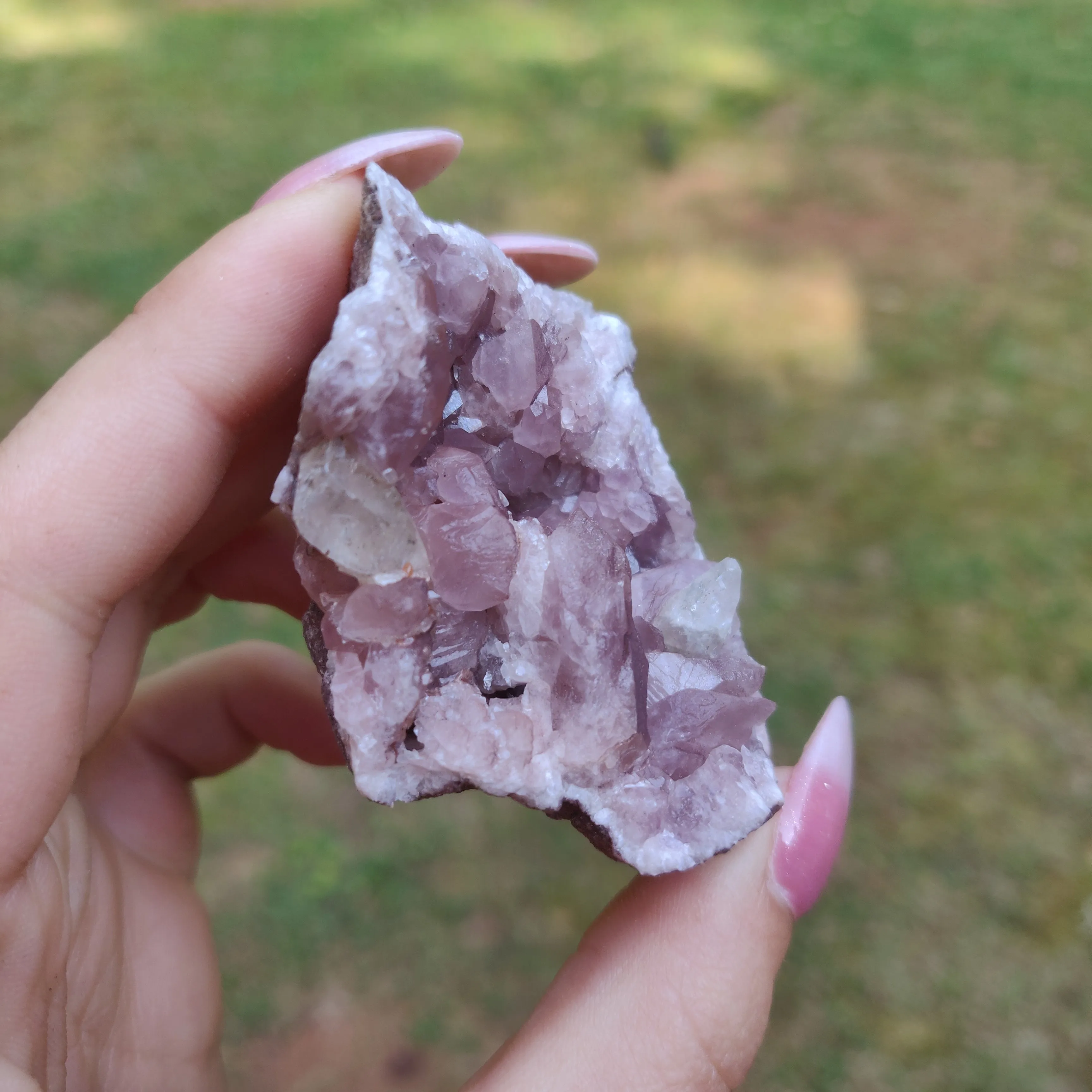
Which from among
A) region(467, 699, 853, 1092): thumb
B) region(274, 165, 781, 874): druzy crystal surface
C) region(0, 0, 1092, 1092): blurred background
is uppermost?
region(274, 165, 781, 874): druzy crystal surface

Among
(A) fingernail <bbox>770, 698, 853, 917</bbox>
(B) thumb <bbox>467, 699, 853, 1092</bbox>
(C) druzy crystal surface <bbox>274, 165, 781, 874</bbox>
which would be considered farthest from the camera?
(A) fingernail <bbox>770, 698, 853, 917</bbox>

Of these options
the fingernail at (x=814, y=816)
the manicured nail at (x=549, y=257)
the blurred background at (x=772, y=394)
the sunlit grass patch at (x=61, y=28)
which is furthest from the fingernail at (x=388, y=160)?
the sunlit grass patch at (x=61, y=28)

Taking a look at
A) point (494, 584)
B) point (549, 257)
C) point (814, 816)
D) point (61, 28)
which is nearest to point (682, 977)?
point (814, 816)

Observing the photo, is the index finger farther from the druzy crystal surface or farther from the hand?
the druzy crystal surface

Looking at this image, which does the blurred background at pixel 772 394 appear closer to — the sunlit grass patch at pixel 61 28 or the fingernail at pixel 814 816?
the sunlit grass patch at pixel 61 28

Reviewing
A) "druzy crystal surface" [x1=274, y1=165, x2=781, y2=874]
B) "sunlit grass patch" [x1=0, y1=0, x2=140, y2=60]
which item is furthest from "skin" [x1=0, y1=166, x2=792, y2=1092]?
"sunlit grass patch" [x1=0, y1=0, x2=140, y2=60]
